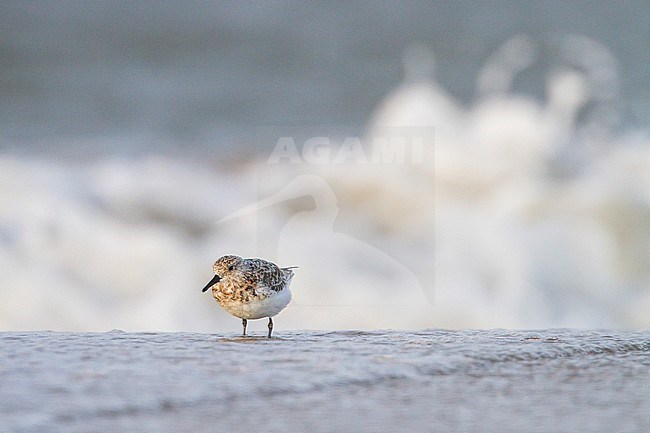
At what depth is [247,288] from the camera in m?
4.04

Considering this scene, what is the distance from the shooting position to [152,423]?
6.02 feet

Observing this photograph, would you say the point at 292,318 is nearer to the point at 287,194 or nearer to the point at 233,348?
the point at 287,194

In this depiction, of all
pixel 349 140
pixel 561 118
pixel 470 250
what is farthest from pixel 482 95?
pixel 470 250

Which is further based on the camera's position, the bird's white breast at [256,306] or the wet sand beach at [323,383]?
the bird's white breast at [256,306]

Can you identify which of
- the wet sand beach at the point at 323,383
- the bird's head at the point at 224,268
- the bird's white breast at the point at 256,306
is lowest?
the wet sand beach at the point at 323,383

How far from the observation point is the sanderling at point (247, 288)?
13.2 ft

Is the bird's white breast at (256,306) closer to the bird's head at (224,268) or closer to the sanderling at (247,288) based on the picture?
the sanderling at (247,288)

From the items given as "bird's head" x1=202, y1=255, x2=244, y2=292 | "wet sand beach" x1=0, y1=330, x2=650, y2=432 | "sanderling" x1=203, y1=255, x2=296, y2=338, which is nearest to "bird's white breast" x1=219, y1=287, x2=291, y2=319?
"sanderling" x1=203, y1=255, x2=296, y2=338

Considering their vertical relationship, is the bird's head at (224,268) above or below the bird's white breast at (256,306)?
above

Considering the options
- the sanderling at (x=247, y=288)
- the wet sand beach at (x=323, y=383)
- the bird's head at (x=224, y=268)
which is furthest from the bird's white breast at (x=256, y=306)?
the wet sand beach at (x=323, y=383)

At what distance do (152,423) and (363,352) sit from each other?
105cm

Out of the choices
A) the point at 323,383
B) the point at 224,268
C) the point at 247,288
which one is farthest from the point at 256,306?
the point at 323,383

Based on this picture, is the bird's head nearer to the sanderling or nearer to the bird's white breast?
the sanderling

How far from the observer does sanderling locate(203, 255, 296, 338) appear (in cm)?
403
